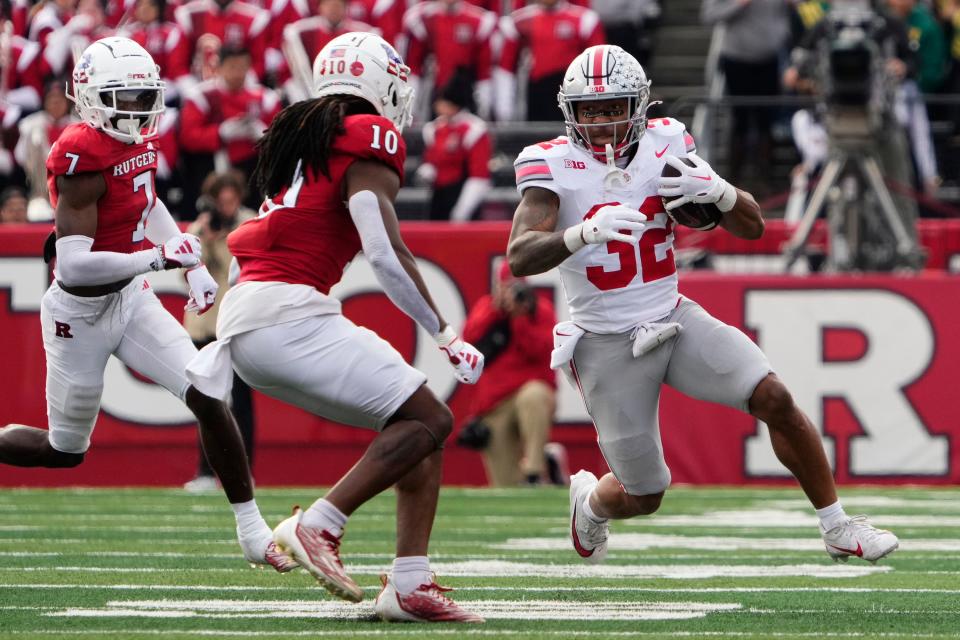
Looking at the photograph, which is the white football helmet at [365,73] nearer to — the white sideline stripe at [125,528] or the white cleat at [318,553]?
the white cleat at [318,553]

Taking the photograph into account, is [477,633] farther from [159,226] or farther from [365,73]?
[159,226]

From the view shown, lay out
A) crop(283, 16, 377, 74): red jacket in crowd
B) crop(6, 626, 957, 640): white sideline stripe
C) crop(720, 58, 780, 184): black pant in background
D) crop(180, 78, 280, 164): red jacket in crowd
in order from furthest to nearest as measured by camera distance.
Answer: crop(283, 16, 377, 74): red jacket in crowd
crop(180, 78, 280, 164): red jacket in crowd
crop(720, 58, 780, 184): black pant in background
crop(6, 626, 957, 640): white sideline stripe

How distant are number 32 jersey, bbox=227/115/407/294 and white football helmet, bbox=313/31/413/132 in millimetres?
131

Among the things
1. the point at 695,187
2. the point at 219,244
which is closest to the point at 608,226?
the point at 695,187

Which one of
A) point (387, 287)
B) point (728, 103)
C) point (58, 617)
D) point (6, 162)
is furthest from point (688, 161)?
point (6, 162)

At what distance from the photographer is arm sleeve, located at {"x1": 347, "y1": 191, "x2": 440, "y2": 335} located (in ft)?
16.5

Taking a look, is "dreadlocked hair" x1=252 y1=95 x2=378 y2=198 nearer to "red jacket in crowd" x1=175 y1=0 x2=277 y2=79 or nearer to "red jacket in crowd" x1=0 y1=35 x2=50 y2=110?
"red jacket in crowd" x1=175 y1=0 x2=277 y2=79

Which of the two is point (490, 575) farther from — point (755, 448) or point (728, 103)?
point (728, 103)

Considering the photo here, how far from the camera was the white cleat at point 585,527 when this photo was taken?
20.1 ft

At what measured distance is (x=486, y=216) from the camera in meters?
12.4

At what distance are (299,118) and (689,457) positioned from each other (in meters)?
5.56

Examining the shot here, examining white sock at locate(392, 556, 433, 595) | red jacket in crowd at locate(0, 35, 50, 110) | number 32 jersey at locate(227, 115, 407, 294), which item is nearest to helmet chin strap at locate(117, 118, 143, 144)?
number 32 jersey at locate(227, 115, 407, 294)

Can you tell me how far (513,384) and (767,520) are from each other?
235 cm

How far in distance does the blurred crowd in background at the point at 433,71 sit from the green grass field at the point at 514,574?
3.01 metres
